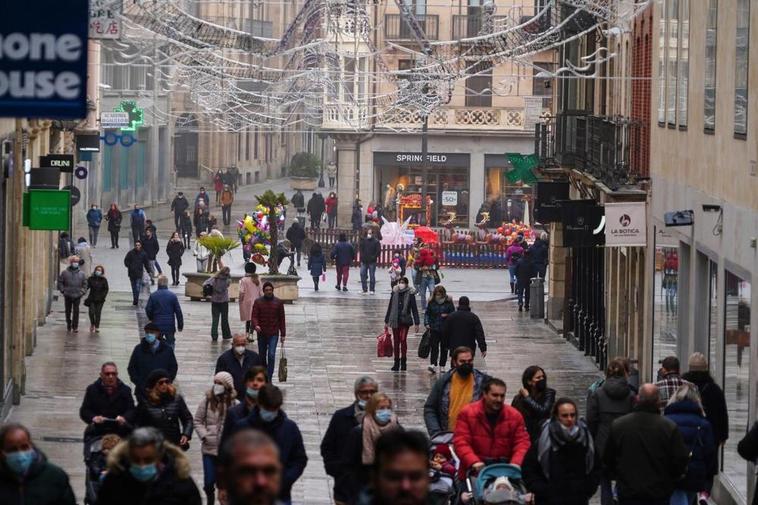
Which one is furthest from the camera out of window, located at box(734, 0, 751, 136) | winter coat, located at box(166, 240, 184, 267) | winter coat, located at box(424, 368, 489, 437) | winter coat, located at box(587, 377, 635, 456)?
winter coat, located at box(166, 240, 184, 267)

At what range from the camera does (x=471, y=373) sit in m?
15.4

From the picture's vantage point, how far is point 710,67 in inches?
820

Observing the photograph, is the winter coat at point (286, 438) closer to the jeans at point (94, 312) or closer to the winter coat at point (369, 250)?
the jeans at point (94, 312)

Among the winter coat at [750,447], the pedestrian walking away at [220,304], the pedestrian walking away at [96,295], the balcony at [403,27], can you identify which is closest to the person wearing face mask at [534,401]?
the winter coat at [750,447]

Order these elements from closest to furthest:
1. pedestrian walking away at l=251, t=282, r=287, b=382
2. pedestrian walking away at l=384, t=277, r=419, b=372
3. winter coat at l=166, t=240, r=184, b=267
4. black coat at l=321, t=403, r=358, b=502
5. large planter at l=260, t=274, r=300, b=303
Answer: black coat at l=321, t=403, r=358, b=502 < pedestrian walking away at l=251, t=282, r=287, b=382 < pedestrian walking away at l=384, t=277, r=419, b=372 < large planter at l=260, t=274, r=300, b=303 < winter coat at l=166, t=240, r=184, b=267

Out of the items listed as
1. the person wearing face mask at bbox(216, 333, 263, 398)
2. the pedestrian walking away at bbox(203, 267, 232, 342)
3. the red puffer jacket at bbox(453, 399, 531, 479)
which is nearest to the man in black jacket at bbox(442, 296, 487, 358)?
the person wearing face mask at bbox(216, 333, 263, 398)

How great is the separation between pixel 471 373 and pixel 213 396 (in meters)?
1.95

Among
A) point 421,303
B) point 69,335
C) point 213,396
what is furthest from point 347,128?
point 213,396

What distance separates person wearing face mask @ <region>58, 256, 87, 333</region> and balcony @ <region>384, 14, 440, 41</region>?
35.4 meters

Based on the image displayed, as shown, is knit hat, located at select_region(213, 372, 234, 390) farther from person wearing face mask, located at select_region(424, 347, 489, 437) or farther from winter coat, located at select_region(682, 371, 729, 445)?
winter coat, located at select_region(682, 371, 729, 445)

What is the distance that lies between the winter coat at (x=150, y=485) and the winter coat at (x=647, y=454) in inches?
137

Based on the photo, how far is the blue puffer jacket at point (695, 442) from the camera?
14.6 m

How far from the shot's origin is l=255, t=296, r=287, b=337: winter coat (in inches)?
1028

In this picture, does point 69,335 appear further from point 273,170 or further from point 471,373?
point 273,170
